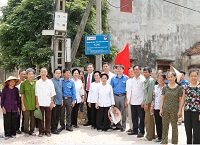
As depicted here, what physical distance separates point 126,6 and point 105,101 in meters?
11.1

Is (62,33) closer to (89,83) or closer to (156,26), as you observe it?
(89,83)

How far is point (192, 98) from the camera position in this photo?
4609 mm

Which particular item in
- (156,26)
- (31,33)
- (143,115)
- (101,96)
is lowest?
(143,115)

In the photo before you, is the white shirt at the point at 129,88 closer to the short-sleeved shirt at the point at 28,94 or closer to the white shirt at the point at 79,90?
the white shirt at the point at 79,90

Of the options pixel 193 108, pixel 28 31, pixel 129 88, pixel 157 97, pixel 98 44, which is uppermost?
pixel 28 31

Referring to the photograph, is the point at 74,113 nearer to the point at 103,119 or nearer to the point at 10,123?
the point at 103,119

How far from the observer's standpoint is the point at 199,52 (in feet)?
57.5

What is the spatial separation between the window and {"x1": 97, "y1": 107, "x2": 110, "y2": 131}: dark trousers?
10757 millimetres

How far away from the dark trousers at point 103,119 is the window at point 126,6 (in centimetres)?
1076

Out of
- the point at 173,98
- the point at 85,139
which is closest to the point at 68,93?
the point at 85,139

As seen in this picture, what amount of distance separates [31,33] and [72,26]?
1.86m

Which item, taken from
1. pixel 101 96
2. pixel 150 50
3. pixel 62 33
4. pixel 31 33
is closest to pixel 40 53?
pixel 31 33

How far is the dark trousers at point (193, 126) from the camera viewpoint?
4.55 metres

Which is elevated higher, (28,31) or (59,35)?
(28,31)
